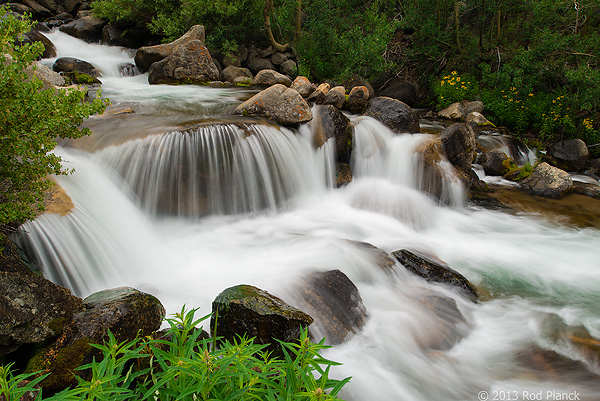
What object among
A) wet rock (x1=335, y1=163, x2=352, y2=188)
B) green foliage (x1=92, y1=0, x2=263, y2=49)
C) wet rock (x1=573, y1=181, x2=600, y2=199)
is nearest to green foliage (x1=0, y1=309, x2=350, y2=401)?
wet rock (x1=335, y1=163, x2=352, y2=188)

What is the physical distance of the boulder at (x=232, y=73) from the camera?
1518 cm

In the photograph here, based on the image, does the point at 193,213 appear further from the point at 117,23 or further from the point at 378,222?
the point at 117,23

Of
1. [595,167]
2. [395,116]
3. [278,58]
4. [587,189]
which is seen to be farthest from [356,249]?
[278,58]

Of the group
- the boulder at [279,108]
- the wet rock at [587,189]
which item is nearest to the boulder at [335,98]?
the boulder at [279,108]

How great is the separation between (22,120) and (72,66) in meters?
11.4

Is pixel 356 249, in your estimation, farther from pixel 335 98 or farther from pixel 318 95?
pixel 318 95

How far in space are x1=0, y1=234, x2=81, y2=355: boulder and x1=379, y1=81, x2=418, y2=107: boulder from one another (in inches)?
563

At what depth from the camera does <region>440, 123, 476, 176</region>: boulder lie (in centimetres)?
854

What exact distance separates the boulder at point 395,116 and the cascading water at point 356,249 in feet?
2.76

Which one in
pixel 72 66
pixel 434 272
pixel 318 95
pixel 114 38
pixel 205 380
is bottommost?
pixel 434 272

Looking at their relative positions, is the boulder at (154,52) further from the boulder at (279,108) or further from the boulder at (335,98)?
the boulder at (279,108)

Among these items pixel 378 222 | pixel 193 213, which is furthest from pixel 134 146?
pixel 378 222

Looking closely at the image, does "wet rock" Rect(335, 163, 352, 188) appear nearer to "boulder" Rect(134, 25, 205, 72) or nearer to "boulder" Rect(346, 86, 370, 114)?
"boulder" Rect(346, 86, 370, 114)

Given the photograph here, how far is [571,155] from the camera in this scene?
33.9ft
